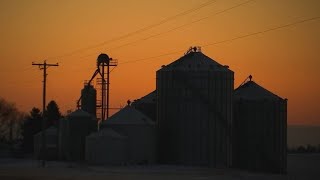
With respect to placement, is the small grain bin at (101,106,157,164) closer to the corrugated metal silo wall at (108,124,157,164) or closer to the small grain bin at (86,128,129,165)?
the corrugated metal silo wall at (108,124,157,164)

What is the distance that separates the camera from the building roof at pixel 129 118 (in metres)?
72.6

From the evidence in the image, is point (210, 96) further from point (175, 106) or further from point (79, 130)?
point (79, 130)

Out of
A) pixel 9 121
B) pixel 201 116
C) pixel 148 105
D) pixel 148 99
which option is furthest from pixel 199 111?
pixel 9 121

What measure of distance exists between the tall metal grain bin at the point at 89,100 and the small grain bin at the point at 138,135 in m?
15.7

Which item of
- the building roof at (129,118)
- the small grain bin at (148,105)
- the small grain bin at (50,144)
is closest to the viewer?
the building roof at (129,118)

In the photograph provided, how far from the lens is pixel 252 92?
74.0m

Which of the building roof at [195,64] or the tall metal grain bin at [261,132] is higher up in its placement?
the building roof at [195,64]

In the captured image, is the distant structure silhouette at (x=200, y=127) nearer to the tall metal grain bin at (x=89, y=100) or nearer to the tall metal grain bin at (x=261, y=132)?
the tall metal grain bin at (x=261, y=132)

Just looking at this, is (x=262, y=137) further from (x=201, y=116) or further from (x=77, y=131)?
(x=77, y=131)

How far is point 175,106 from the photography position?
233 feet

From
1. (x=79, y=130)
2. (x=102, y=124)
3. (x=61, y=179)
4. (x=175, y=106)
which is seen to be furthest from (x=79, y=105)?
(x=61, y=179)

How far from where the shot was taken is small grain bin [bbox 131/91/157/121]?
265ft

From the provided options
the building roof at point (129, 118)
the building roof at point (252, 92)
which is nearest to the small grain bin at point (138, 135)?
the building roof at point (129, 118)

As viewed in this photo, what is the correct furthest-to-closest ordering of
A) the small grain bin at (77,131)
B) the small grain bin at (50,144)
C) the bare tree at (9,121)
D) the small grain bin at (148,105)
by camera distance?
the bare tree at (9,121), the small grain bin at (50,144), the small grain bin at (148,105), the small grain bin at (77,131)
